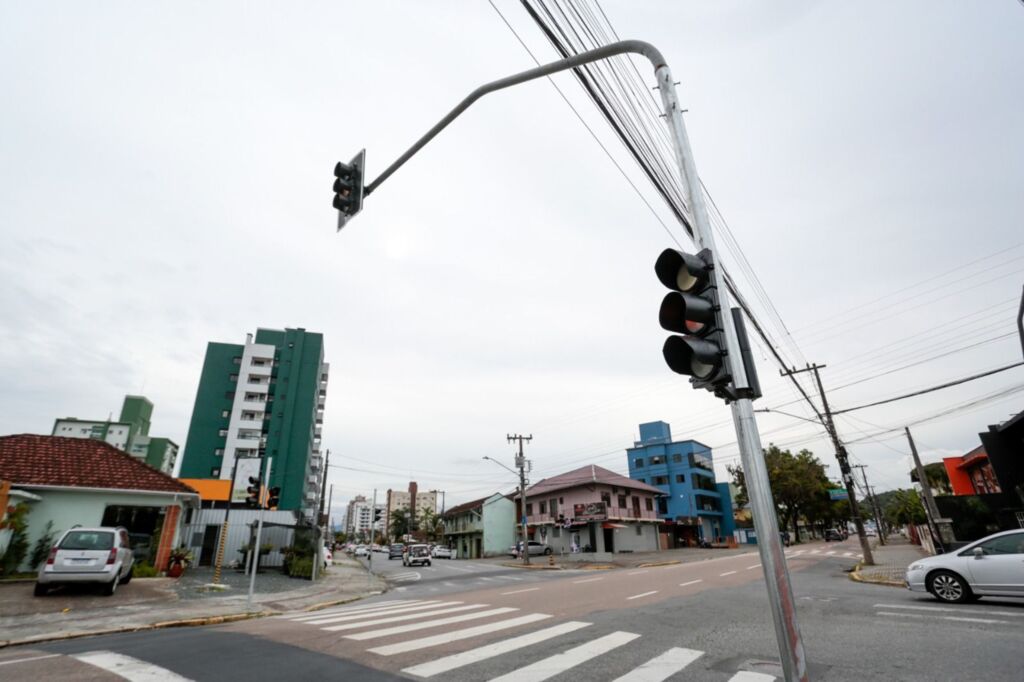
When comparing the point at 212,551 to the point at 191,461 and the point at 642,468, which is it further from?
the point at 642,468

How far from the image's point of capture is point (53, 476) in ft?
57.5

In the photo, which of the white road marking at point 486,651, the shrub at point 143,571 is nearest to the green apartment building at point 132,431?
the shrub at point 143,571

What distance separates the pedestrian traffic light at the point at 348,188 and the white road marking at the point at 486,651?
5.61 m

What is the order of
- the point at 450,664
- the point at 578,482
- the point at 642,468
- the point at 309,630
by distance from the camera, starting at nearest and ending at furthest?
the point at 450,664
the point at 309,630
the point at 578,482
the point at 642,468

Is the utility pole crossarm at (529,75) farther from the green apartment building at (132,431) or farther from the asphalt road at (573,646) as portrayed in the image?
the green apartment building at (132,431)

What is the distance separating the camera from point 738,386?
3105mm

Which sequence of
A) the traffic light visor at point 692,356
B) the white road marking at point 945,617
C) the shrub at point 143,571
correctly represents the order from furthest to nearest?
the shrub at point 143,571
the white road marking at point 945,617
the traffic light visor at point 692,356

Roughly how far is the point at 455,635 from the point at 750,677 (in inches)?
183

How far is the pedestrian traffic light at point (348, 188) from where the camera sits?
604 cm

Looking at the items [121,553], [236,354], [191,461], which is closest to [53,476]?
[121,553]

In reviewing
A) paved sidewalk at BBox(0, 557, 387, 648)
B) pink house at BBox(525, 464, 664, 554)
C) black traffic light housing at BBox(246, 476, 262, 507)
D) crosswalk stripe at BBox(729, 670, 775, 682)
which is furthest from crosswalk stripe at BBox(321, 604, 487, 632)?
pink house at BBox(525, 464, 664, 554)

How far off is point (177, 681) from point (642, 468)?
60009 millimetres

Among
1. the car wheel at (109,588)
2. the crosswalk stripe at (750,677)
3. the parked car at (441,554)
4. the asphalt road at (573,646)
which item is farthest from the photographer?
the parked car at (441,554)

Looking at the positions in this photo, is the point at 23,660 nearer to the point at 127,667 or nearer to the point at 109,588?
the point at 127,667
